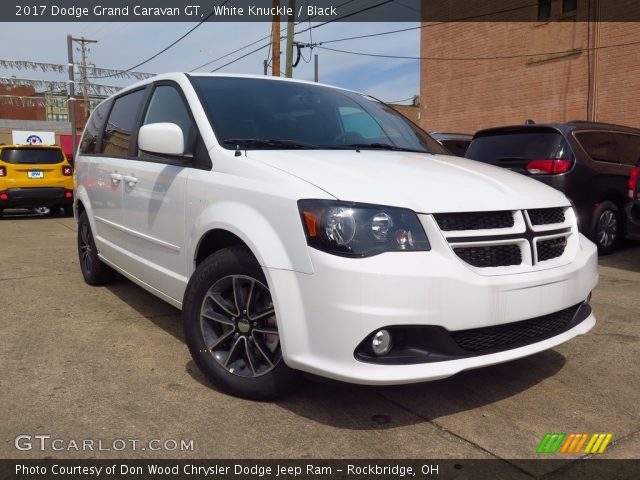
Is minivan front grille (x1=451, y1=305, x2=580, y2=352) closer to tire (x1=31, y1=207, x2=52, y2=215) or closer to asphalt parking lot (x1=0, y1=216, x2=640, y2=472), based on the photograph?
asphalt parking lot (x1=0, y1=216, x2=640, y2=472)

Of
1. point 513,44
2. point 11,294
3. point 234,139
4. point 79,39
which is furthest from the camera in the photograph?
point 79,39

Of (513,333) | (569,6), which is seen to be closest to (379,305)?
(513,333)

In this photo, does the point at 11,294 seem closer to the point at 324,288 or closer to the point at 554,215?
the point at 324,288

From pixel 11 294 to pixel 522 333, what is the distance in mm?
4235

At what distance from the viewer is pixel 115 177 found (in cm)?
416

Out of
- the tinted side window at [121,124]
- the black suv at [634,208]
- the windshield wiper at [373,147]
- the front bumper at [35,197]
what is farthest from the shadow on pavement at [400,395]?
the front bumper at [35,197]

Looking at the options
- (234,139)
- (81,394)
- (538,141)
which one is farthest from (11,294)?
(538,141)

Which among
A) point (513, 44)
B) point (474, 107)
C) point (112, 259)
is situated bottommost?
point (112, 259)

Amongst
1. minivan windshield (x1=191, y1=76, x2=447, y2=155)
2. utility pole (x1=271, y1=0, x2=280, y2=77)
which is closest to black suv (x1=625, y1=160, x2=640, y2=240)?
minivan windshield (x1=191, y1=76, x2=447, y2=155)

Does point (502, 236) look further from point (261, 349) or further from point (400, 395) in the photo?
point (261, 349)

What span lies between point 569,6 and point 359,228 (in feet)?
54.6

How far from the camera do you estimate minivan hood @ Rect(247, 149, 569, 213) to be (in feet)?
7.97

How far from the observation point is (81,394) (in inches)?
112

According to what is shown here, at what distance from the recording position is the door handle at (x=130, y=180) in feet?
12.5
